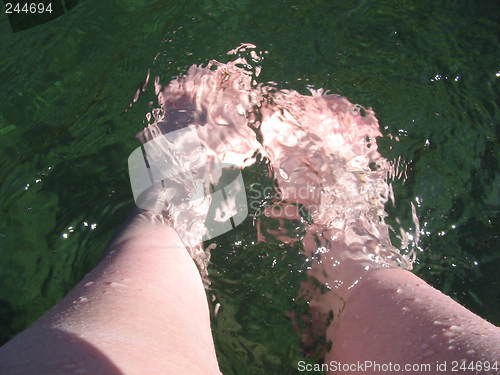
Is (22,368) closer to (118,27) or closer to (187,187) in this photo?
(187,187)

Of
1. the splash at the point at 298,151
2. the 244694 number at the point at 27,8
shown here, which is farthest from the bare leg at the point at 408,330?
the 244694 number at the point at 27,8

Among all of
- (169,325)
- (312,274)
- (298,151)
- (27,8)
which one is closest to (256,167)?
(298,151)

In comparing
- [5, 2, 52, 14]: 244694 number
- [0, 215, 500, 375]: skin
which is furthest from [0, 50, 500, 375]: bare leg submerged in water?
[5, 2, 52, 14]: 244694 number

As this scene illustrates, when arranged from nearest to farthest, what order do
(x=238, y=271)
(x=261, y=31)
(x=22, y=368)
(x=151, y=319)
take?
(x=22, y=368) → (x=151, y=319) → (x=238, y=271) → (x=261, y=31)

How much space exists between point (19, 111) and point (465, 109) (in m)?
1.79

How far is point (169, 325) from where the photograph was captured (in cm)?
81

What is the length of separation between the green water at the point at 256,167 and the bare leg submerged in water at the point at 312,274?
108 millimetres

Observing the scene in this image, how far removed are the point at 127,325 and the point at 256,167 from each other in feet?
3.04

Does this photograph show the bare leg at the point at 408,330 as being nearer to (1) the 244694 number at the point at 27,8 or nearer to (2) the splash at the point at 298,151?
(2) the splash at the point at 298,151

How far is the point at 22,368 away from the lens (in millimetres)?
602

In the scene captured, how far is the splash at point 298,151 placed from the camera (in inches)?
53.1

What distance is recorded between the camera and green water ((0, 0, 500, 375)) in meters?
1.35

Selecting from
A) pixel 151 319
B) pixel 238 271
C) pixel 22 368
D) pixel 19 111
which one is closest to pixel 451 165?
pixel 238 271

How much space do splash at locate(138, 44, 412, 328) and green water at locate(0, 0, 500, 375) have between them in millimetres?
68
